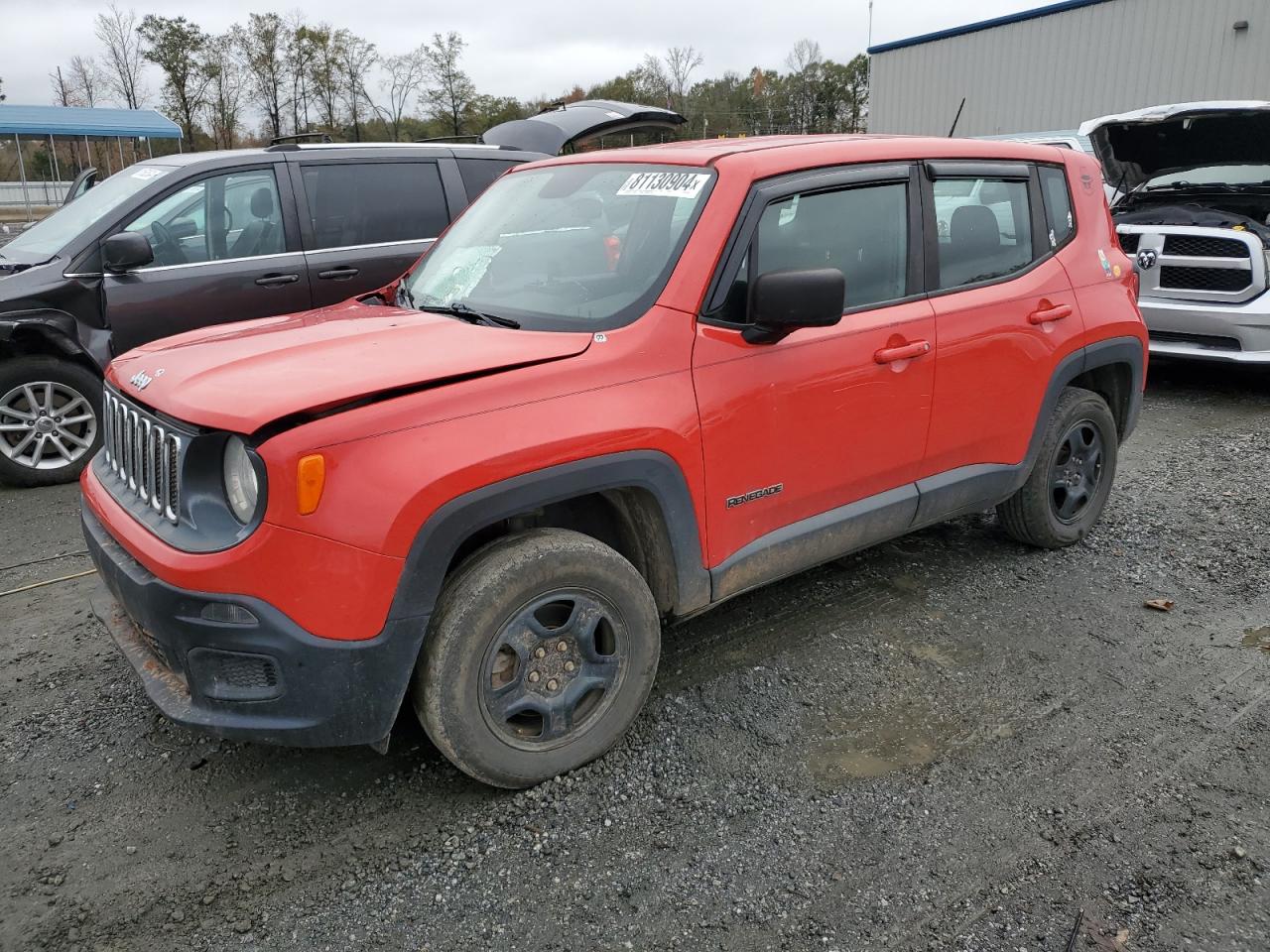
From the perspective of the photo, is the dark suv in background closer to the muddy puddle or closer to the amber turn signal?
the amber turn signal

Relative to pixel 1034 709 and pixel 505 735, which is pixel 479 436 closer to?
pixel 505 735

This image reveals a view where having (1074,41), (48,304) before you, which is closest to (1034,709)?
(48,304)

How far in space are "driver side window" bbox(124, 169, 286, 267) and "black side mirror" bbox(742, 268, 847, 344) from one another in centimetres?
420

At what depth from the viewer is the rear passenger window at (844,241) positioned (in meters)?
3.21

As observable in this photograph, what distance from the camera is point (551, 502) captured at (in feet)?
8.95

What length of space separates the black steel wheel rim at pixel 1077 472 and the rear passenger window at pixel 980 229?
96 cm

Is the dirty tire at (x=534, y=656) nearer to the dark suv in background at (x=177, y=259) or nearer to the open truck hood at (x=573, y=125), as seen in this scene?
the dark suv in background at (x=177, y=259)

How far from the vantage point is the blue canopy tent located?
2695 centimetres

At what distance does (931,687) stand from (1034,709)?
1.15ft

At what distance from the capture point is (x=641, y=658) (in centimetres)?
301

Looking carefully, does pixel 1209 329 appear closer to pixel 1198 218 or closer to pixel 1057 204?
pixel 1198 218

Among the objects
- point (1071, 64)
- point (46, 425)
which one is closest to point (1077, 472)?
point (46, 425)

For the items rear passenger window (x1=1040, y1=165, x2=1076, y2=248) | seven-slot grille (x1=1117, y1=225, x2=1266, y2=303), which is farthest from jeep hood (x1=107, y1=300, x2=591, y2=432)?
seven-slot grille (x1=1117, y1=225, x2=1266, y2=303)

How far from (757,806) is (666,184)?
6.77 ft
